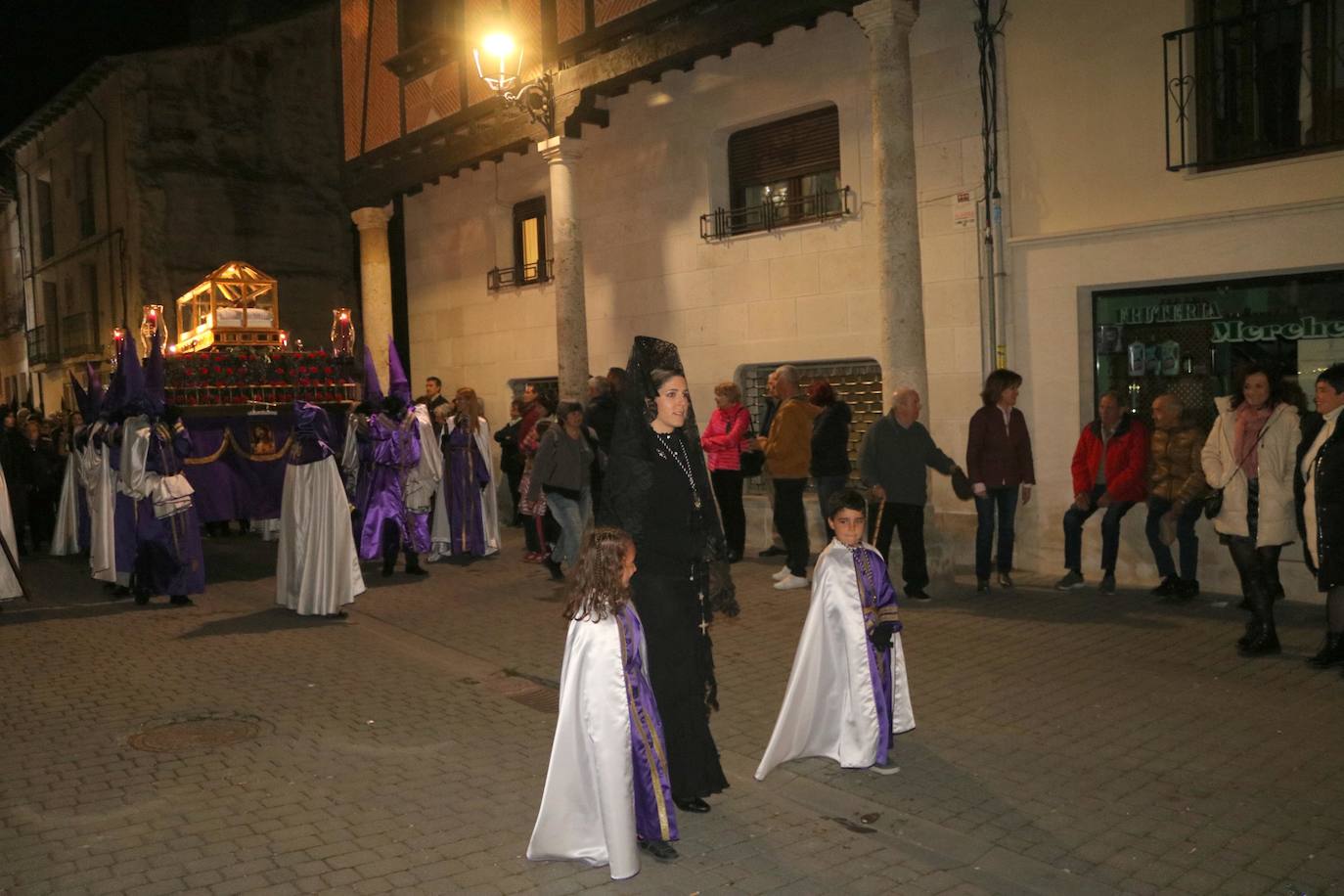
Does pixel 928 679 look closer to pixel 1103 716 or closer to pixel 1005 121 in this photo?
pixel 1103 716

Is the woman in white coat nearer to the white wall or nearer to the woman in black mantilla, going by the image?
the white wall

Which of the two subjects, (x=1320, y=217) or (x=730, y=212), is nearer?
(x=1320, y=217)

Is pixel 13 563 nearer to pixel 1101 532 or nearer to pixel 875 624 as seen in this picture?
pixel 875 624

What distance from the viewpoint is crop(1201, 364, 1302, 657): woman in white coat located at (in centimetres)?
729

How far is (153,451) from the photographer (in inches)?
400

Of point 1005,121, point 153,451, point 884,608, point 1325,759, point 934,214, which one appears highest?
point 1005,121

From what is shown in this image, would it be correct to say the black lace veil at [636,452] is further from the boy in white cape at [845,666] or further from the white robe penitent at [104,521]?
the white robe penitent at [104,521]

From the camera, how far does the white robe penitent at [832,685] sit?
537cm

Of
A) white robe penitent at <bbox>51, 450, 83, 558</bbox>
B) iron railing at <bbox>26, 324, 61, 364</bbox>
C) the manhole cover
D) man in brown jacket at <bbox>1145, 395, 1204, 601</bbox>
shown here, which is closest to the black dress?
the manhole cover

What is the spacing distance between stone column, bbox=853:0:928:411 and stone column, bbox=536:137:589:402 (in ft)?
16.2

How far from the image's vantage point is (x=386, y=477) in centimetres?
1149

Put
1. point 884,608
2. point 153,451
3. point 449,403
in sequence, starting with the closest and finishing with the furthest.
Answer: point 884,608 < point 153,451 < point 449,403

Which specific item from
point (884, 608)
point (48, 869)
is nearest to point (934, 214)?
point (884, 608)

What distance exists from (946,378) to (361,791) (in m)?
7.49
